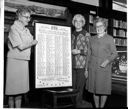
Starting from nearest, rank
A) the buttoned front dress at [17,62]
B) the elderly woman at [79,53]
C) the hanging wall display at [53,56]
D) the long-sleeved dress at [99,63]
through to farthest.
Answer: the buttoned front dress at [17,62]
the hanging wall display at [53,56]
the elderly woman at [79,53]
the long-sleeved dress at [99,63]

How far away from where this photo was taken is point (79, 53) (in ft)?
10.4

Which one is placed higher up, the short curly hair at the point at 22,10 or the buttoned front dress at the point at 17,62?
the short curly hair at the point at 22,10

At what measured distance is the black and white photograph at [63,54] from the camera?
2.79 meters

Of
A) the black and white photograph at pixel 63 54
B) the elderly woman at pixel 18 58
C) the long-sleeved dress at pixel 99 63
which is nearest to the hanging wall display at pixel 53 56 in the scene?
the black and white photograph at pixel 63 54

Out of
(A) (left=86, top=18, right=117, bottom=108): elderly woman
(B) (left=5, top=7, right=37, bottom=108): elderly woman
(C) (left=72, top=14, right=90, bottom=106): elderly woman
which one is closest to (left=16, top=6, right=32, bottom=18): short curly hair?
(B) (left=5, top=7, right=37, bottom=108): elderly woman

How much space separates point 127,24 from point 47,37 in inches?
52.5

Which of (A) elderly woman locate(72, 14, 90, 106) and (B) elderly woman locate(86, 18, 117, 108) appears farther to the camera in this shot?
(B) elderly woman locate(86, 18, 117, 108)

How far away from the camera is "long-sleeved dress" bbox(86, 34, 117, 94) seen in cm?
323

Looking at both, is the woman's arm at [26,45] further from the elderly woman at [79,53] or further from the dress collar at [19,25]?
the elderly woman at [79,53]

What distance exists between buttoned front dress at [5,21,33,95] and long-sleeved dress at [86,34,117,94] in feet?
2.95

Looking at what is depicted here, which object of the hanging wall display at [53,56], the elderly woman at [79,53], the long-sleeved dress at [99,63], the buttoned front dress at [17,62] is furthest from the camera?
the long-sleeved dress at [99,63]

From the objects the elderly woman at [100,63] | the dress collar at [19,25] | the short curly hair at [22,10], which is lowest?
the elderly woman at [100,63]

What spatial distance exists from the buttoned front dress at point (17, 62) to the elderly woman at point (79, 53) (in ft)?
2.12

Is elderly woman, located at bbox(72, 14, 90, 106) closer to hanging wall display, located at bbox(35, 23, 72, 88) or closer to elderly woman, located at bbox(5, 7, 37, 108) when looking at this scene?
hanging wall display, located at bbox(35, 23, 72, 88)
